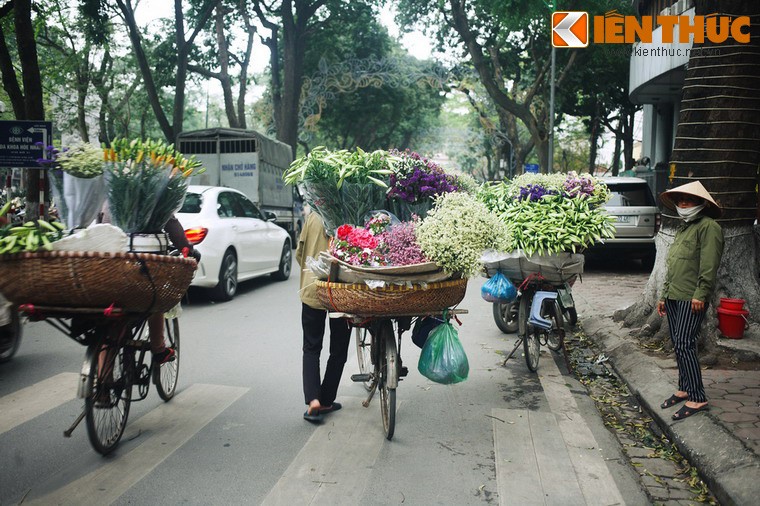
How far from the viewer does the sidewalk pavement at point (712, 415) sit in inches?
141

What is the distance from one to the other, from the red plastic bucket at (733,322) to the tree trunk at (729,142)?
0.28 ft

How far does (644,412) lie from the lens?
5.05 m

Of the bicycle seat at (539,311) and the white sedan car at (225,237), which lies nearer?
the bicycle seat at (539,311)

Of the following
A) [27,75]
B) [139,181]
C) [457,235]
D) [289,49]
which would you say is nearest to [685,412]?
[457,235]

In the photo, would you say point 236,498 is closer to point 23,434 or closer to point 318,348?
point 318,348

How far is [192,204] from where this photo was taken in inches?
372

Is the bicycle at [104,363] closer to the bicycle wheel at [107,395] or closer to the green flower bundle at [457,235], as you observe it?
the bicycle wheel at [107,395]

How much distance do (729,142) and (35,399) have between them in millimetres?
6312

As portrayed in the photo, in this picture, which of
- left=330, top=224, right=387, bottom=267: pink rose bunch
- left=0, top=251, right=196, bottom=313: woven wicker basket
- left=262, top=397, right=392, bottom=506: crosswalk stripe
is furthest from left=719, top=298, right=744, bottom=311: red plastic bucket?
left=0, top=251, right=196, bottom=313: woven wicker basket

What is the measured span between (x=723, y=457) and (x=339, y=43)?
89.4ft

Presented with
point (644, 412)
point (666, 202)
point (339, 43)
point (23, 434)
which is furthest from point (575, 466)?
point (339, 43)

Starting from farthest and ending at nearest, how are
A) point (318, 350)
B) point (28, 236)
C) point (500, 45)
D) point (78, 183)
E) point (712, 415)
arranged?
point (500, 45)
point (318, 350)
point (712, 415)
point (78, 183)
point (28, 236)

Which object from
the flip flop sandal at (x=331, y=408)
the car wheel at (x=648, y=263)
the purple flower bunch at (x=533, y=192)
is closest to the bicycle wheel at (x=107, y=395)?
the flip flop sandal at (x=331, y=408)

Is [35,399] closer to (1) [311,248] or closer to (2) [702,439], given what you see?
(1) [311,248]
